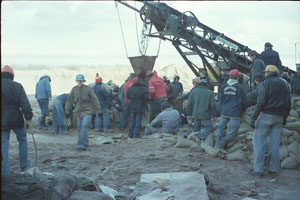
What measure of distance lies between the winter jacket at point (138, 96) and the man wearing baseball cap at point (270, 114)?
12.1 feet

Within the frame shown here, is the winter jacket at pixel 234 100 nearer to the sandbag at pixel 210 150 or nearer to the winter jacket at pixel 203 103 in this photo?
the sandbag at pixel 210 150

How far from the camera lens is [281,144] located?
609 cm

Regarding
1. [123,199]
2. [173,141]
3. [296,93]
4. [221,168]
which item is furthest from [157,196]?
[296,93]

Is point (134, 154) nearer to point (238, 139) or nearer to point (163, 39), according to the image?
point (238, 139)

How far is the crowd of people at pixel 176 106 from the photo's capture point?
515 centimetres

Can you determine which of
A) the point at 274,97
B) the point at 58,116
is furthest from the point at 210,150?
the point at 58,116

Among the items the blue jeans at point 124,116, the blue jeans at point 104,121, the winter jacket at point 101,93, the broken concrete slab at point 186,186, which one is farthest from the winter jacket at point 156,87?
the broken concrete slab at point 186,186

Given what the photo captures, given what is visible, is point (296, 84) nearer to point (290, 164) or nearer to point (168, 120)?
point (168, 120)

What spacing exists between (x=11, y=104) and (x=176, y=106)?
7021 millimetres

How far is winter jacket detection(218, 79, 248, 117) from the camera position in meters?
6.48

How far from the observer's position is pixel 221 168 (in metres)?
5.75

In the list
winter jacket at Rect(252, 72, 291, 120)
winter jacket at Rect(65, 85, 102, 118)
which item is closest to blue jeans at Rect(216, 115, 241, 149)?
winter jacket at Rect(252, 72, 291, 120)

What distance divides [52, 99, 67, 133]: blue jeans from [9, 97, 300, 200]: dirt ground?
1.29 m

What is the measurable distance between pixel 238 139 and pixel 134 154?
208 centimetres
